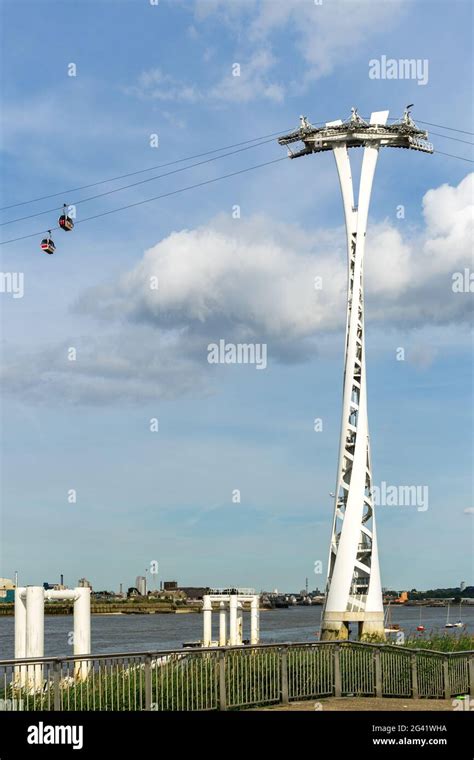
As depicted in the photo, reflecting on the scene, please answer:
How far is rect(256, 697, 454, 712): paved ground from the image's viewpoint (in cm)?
2061

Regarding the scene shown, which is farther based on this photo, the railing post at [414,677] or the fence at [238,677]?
the railing post at [414,677]

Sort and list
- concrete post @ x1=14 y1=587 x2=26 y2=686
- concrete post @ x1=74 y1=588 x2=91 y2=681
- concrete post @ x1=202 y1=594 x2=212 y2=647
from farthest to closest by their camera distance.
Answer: concrete post @ x1=202 y1=594 x2=212 y2=647 → concrete post @ x1=74 y1=588 x2=91 y2=681 → concrete post @ x1=14 y1=587 x2=26 y2=686

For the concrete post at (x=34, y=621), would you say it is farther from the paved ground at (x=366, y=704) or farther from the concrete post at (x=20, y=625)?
the paved ground at (x=366, y=704)

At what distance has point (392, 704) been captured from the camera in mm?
21703

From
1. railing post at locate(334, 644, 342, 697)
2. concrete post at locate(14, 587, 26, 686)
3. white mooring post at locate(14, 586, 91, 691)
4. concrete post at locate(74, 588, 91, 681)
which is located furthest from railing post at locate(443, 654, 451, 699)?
concrete post at locate(14, 587, 26, 686)

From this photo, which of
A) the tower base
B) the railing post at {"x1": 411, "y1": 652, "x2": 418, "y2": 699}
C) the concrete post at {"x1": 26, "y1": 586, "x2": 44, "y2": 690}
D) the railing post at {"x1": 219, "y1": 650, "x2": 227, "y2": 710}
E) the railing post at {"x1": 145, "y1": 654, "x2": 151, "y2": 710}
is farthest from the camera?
the tower base

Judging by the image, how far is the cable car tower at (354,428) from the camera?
48.7 metres

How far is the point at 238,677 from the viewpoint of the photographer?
20.3 meters

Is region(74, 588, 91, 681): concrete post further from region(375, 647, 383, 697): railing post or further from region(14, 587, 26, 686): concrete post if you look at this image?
region(375, 647, 383, 697): railing post

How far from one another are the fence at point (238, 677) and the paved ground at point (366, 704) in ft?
0.90

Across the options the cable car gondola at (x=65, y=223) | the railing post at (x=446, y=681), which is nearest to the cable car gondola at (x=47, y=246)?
the cable car gondola at (x=65, y=223)

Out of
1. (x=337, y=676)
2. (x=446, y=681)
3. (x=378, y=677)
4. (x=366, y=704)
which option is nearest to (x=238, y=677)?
(x=337, y=676)

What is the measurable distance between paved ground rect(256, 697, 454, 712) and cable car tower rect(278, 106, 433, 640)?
25808 mm
